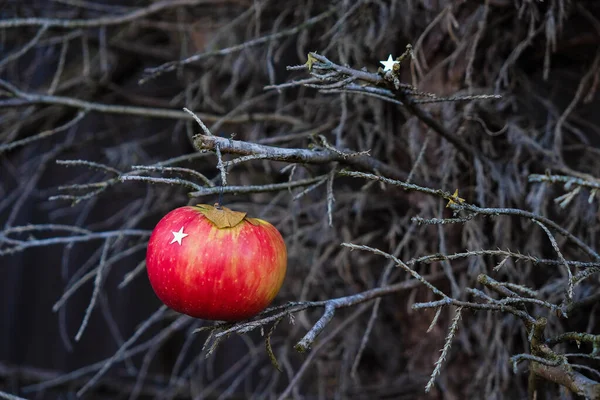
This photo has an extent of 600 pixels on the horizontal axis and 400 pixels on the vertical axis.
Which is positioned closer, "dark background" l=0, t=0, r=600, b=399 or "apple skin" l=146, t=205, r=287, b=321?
"apple skin" l=146, t=205, r=287, b=321

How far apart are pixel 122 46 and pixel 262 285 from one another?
4.75 feet

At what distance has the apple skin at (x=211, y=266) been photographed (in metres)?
0.89

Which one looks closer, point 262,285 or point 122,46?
point 262,285

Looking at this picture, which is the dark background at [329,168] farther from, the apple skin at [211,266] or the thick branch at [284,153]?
the apple skin at [211,266]

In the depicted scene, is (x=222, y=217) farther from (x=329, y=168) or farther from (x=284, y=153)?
(x=329, y=168)

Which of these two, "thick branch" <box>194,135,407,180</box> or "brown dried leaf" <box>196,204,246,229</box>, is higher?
"thick branch" <box>194,135,407,180</box>

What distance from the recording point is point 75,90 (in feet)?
7.08

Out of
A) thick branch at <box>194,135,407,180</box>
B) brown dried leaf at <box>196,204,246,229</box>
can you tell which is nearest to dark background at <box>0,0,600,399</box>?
thick branch at <box>194,135,407,180</box>

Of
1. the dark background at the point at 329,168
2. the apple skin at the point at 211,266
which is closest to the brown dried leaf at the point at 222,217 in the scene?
the apple skin at the point at 211,266

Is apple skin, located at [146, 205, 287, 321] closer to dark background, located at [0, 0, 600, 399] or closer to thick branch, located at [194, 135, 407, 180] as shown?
thick branch, located at [194, 135, 407, 180]

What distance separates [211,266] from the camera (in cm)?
88

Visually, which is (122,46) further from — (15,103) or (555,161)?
(555,161)

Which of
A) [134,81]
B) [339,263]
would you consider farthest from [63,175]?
[339,263]

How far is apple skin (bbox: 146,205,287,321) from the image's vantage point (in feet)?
2.91
